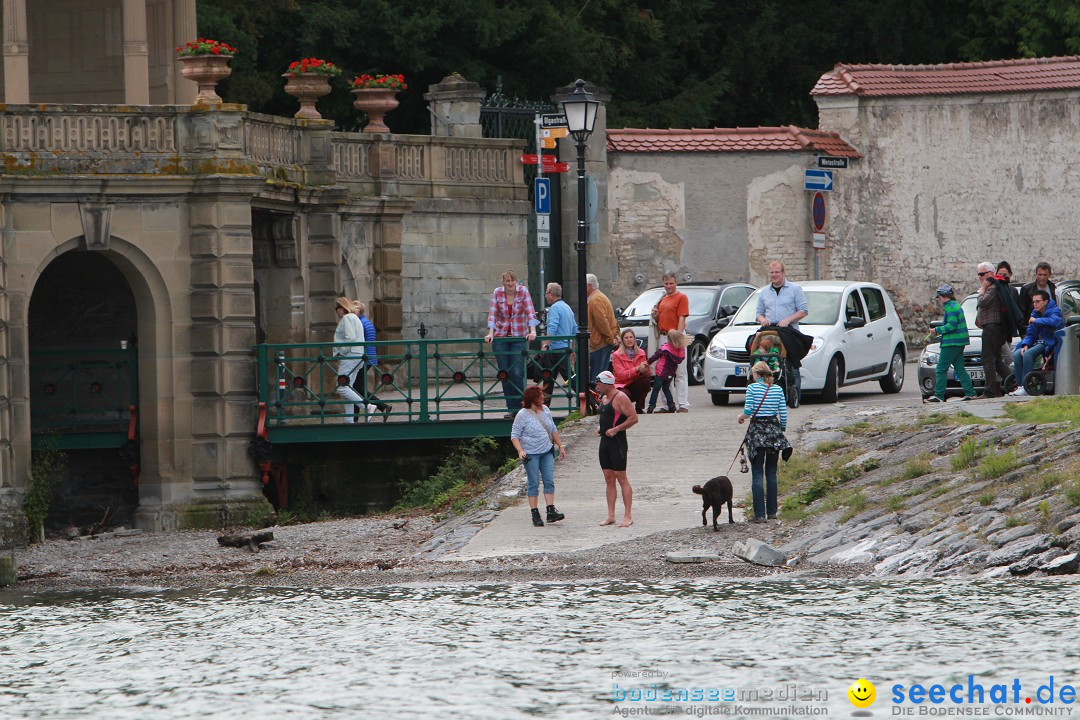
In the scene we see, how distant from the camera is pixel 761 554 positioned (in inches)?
671

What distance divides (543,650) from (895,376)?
1356cm

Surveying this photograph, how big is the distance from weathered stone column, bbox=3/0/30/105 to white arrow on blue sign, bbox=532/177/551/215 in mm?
8345

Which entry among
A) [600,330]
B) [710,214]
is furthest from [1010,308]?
[710,214]

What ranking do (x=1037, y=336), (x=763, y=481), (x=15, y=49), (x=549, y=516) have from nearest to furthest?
(x=763, y=481) → (x=549, y=516) → (x=1037, y=336) → (x=15, y=49)

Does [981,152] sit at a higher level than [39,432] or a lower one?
higher

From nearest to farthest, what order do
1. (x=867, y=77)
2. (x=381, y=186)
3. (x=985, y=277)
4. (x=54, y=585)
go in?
(x=54, y=585) < (x=985, y=277) < (x=381, y=186) < (x=867, y=77)

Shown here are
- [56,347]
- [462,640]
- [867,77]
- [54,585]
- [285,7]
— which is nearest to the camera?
[462,640]

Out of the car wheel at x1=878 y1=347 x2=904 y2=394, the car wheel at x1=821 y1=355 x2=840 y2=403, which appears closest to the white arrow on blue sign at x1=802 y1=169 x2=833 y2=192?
the car wheel at x1=878 y1=347 x2=904 y2=394

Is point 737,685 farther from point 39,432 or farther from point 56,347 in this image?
point 56,347

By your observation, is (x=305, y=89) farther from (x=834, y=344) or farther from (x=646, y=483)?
(x=646, y=483)

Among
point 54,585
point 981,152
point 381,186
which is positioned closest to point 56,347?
point 381,186

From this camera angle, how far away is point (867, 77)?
35.7 metres

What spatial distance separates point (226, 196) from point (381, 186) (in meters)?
6.29

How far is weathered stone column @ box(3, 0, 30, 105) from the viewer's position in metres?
25.9
